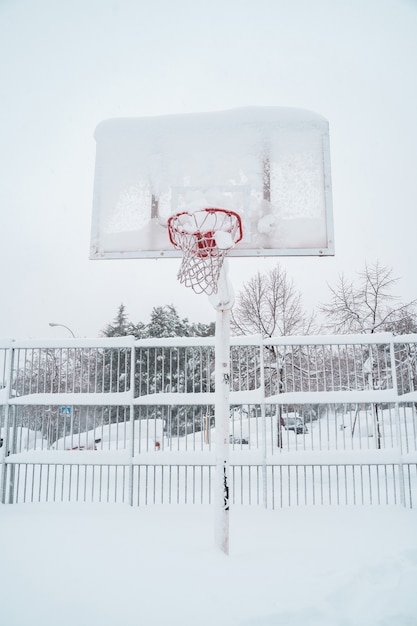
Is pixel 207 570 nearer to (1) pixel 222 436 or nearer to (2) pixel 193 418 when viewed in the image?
(1) pixel 222 436

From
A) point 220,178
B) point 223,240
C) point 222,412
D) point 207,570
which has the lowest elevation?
point 207,570

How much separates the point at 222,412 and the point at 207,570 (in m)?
1.46

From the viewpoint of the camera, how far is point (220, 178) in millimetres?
5238

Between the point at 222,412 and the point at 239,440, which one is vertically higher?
the point at 222,412

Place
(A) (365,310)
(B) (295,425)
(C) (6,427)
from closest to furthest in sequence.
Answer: (B) (295,425)
(C) (6,427)
(A) (365,310)

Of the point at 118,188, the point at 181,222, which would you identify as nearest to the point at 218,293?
the point at 181,222

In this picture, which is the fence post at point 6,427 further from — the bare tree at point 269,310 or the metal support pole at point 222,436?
the bare tree at point 269,310

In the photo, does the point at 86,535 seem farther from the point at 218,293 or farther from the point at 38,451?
the point at 218,293

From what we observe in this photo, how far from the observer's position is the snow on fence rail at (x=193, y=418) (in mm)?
6086

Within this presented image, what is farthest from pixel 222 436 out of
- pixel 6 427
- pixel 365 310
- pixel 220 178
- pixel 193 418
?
pixel 365 310

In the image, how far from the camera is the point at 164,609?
3.18m

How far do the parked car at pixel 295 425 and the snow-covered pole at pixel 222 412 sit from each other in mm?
2275

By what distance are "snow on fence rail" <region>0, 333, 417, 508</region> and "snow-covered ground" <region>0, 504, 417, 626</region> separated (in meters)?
0.74

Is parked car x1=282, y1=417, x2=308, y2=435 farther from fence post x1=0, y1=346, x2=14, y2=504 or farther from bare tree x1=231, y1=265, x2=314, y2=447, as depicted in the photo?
bare tree x1=231, y1=265, x2=314, y2=447
